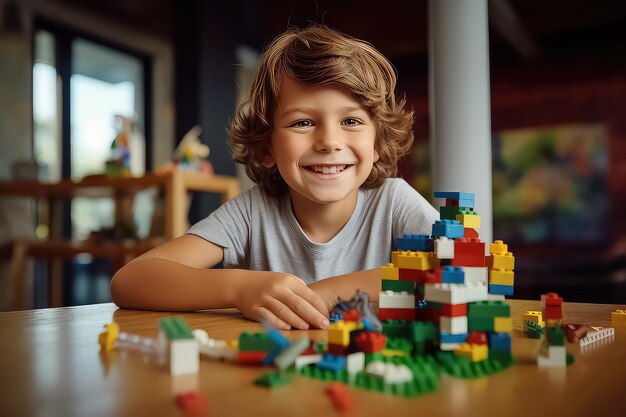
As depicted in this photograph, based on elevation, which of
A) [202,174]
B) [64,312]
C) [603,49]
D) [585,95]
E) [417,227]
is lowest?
[64,312]

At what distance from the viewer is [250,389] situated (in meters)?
0.41

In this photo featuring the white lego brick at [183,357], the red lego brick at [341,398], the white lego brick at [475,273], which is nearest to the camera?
the red lego brick at [341,398]

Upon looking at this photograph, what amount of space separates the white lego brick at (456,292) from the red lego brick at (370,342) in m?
0.07

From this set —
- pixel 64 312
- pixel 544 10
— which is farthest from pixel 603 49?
pixel 64 312

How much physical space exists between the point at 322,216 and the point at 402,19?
13.9ft

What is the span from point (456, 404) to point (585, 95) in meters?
5.76

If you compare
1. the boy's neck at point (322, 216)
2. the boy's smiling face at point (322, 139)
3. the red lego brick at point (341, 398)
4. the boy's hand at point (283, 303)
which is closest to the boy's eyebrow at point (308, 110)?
the boy's smiling face at point (322, 139)

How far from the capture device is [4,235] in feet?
12.4

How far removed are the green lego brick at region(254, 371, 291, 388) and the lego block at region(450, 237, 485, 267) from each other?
8.5 inches

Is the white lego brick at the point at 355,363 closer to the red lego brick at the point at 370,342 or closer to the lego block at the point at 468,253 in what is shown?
the red lego brick at the point at 370,342

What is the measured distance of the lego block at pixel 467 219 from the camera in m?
0.61

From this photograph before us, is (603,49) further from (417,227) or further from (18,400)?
(18,400)

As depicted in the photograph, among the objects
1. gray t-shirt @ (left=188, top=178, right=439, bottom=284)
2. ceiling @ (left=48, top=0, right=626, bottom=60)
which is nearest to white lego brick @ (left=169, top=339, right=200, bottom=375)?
gray t-shirt @ (left=188, top=178, right=439, bottom=284)

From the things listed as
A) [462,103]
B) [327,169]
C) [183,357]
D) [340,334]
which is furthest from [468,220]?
[462,103]
